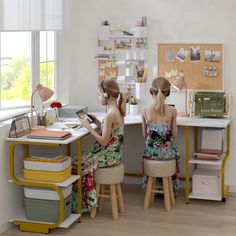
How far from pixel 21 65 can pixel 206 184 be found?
190cm

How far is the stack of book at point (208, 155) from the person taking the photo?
211 inches

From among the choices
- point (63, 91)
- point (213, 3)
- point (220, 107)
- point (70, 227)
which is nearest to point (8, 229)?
point (70, 227)

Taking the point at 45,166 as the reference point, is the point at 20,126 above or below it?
above

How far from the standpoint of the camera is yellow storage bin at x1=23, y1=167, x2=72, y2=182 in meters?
4.56

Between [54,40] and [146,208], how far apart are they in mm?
1801

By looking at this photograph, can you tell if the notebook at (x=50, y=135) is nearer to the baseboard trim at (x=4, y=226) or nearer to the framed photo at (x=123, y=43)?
the baseboard trim at (x=4, y=226)

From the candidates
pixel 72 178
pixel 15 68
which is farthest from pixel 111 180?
pixel 15 68

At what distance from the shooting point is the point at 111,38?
A: 5871 millimetres

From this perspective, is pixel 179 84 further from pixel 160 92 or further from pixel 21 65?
pixel 21 65

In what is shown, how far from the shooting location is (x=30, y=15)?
4.88 meters

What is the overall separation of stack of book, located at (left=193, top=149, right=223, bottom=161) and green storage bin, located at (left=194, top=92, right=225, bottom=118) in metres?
0.33

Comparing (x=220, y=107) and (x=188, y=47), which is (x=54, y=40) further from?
(x=220, y=107)

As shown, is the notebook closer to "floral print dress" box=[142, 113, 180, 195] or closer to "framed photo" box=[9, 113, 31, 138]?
"framed photo" box=[9, 113, 31, 138]

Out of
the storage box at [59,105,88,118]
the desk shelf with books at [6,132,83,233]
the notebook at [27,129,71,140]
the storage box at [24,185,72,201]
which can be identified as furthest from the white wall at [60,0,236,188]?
the storage box at [24,185,72,201]
